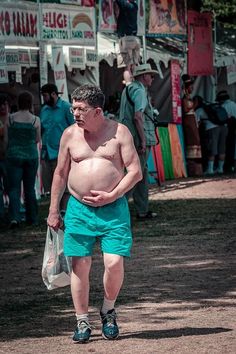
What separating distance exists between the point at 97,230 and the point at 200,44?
59.9ft

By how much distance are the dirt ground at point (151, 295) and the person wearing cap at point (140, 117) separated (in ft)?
1.80

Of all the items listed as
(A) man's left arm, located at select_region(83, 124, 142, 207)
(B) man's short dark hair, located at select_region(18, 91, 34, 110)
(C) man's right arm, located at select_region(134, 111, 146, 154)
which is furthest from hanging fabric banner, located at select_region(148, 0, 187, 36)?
(A) man's left arm, located at select_region(83, 124, 142, 207)

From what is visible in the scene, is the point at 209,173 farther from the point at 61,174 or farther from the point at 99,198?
the point at 99,198

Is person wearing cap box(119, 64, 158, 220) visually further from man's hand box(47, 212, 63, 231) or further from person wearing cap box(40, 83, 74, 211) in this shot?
man's hand box(47, 212, 63, 231)

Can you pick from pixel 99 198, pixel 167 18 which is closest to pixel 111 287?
pixel 99 198

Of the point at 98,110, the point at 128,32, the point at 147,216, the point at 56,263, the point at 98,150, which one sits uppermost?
the point at 128,32

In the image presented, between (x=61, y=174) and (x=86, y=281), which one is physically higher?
(x=61, y=174)

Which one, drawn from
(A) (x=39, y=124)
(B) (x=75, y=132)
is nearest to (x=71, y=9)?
(A) (x=39, y=124)

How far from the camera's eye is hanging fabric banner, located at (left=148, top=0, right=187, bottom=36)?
22.7 meters

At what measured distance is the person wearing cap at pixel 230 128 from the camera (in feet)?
84.0

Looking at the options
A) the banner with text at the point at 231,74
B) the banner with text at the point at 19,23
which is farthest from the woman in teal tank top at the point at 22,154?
the banner with text at the point at 231,74

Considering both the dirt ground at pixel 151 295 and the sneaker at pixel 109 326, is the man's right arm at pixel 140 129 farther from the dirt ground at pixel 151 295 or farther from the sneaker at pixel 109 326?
the sneaker at pixel 109 326

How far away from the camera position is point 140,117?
1459cm

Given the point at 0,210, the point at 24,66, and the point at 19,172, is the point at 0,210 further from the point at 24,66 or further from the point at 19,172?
the point at 24,66
